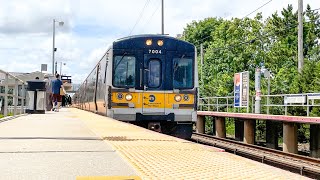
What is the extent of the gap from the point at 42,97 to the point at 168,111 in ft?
26.0

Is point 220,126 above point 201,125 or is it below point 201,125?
above

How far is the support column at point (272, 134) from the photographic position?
59.1ft

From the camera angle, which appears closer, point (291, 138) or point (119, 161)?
point (119, 161)

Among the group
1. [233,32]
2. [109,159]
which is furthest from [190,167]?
[233,32]

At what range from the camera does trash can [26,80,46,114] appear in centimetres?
1973

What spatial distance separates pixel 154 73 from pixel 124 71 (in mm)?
874

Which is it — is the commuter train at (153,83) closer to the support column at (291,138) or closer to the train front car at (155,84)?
the train front car at (155,84)

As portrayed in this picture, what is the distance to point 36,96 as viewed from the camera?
19.9 m

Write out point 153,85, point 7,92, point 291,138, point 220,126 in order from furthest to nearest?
1. point 220,126
2. point 291,138
3. point 153,85
4. point 7,92

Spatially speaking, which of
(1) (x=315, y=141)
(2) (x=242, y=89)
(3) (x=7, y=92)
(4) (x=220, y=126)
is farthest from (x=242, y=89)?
(3) (x=7, y=92)

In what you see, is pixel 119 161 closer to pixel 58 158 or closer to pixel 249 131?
pixel 58 158

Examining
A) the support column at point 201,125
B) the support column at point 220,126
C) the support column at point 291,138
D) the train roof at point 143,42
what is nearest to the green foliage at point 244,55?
the support column at point 201,125

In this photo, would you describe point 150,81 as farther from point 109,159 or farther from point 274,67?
point 274,67

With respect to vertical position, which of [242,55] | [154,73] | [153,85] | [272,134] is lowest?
[272,134]
